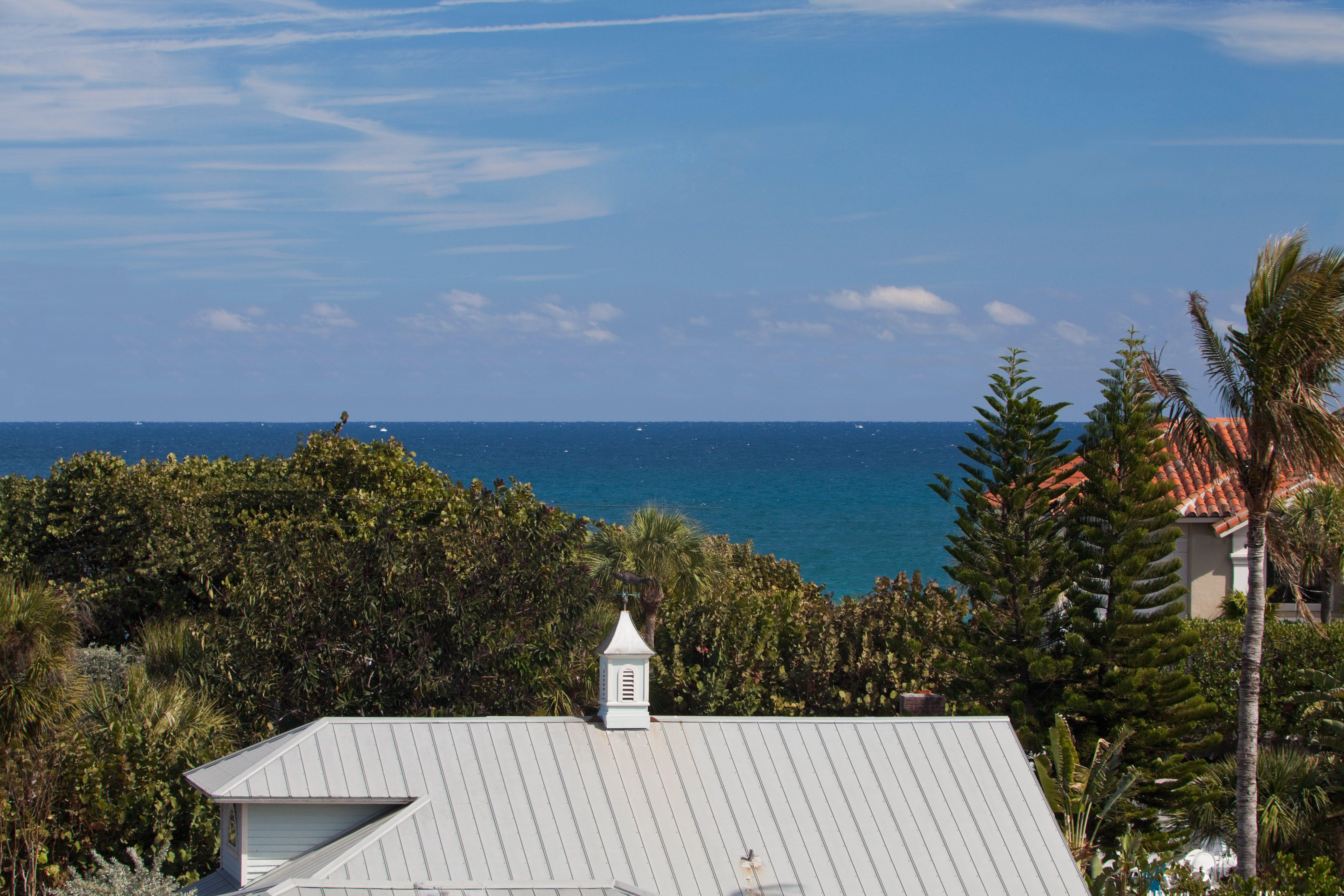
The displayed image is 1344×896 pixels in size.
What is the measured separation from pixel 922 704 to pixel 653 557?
459 centimetres

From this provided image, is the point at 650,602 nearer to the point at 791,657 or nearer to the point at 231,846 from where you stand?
the point at 791,657

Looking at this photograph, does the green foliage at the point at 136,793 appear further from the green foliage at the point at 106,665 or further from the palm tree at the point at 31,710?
the green foliage at the point at 106,665

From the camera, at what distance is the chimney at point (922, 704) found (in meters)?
15.8

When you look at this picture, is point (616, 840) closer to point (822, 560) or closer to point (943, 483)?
point (943, 483)

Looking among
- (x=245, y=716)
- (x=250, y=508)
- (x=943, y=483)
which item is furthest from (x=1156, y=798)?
(x=250, y=508)

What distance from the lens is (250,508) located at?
23250 millimetres

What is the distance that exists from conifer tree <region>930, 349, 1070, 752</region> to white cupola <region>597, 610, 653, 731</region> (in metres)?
8.56

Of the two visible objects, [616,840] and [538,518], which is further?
[538,518]

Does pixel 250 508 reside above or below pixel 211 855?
above

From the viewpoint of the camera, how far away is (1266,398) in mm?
14453

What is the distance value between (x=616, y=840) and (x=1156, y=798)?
11.0 meters

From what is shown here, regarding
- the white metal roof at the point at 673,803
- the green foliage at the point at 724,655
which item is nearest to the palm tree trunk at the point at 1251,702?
the white metal roof at the point at 673,803

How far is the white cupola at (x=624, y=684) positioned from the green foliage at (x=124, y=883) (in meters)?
4.28

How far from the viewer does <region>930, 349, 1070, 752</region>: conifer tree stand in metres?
19.6
